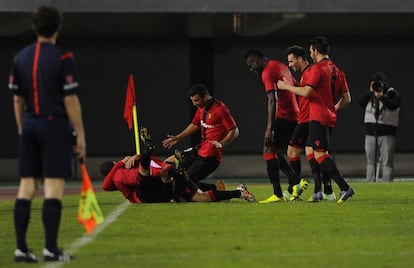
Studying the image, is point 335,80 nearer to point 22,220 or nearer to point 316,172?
point 316,172

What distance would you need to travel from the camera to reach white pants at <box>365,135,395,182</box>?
23667mm

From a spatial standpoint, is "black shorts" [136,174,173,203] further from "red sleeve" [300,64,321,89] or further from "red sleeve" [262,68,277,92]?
"red sleeve" [300,64,321,89]

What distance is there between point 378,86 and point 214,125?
711 centimetres

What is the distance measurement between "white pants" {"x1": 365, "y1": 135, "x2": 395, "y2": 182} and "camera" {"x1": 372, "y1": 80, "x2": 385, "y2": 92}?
1.08 meters

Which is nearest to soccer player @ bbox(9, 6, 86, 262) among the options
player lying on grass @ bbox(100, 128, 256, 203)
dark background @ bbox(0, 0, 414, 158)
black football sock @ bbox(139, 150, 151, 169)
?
black football sock @ bbox(139, 150, 151, 169)

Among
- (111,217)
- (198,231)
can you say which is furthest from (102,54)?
(198,231)

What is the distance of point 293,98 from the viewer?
651 inches

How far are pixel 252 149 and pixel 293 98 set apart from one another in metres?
11.5

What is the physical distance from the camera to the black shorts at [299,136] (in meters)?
16.5

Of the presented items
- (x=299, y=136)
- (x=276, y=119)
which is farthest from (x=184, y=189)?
(x=299, y=136)

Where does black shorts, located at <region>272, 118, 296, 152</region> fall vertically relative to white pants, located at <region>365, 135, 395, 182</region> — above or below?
above

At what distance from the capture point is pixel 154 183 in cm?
1642

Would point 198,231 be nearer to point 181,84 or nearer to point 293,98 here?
point 293,98

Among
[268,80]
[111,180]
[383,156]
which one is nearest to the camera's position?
[268,80]
